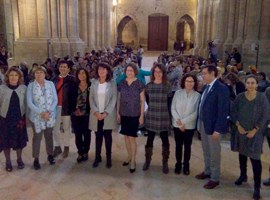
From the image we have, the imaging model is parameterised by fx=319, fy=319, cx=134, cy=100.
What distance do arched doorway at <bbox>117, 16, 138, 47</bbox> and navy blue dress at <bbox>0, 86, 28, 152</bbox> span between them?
33332 mm

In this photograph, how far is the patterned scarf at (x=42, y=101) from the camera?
5.36m

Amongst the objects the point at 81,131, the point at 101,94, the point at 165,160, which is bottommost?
the point at 165,160

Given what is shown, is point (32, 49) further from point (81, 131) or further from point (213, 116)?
point (213, 116)

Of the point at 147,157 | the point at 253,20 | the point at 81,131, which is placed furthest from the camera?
the point at 253,20

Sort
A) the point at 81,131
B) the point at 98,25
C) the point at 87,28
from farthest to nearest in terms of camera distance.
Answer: the point at 98,25
the point at 87,28
the point at 81,131

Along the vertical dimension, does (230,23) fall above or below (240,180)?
above

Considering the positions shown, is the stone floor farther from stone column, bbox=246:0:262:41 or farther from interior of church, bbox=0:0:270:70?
stone column, bbox=246:0:262:41

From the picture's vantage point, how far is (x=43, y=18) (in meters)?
13.6

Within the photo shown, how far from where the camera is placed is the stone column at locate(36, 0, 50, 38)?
13.5 metres

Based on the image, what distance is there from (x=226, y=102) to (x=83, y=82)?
2.46 meters

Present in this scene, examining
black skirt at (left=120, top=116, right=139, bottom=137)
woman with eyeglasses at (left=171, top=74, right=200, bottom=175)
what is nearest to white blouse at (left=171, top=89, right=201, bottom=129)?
woman with eyeglasses at (left=171, top=74, right=200, bottom=175)

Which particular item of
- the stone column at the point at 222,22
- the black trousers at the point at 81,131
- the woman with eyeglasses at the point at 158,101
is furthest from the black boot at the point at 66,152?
the stone column at the point at 222,22

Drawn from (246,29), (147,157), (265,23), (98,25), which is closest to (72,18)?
(98,25)

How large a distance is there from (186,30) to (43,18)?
26.6 metres
